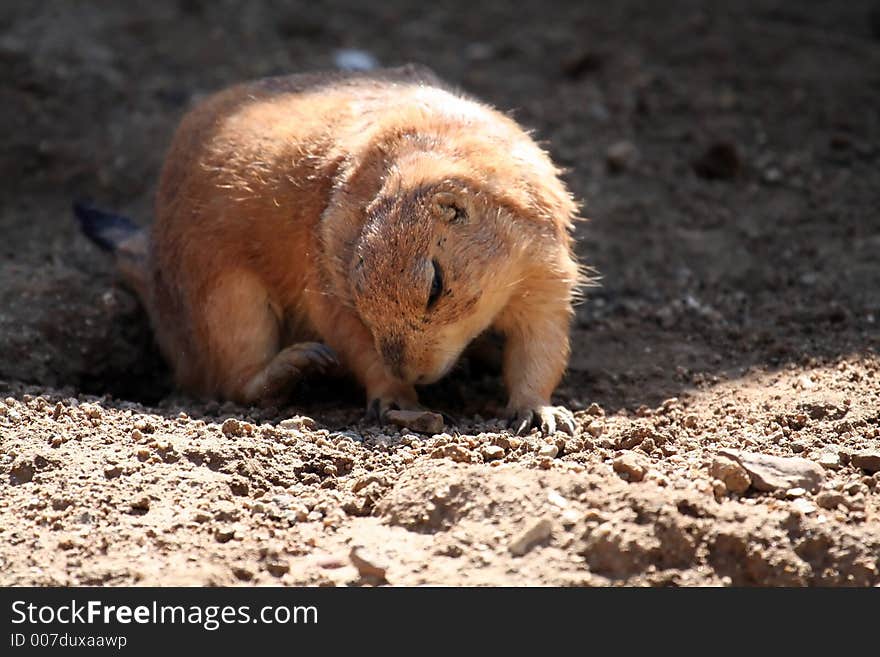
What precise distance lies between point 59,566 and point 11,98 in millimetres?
6034

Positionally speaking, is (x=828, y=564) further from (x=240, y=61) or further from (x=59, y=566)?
(x=240, y=61)

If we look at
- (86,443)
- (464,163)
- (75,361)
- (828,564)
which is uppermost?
(464,163)

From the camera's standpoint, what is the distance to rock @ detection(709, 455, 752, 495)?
4793 mm

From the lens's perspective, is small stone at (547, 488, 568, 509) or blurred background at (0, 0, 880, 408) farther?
blurred background at (0, 0, 880, 408)

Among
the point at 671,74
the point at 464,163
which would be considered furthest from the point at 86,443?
the point at 671,74

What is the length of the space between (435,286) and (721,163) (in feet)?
13.8

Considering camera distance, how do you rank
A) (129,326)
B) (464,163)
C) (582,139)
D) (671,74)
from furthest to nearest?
1. (671,74)
2. (582,139)
3. (129,326)
4. (464,163)

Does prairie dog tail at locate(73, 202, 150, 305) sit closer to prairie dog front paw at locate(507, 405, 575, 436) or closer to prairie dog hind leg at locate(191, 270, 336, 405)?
prairie dog hind leg at locate(191, 270, 336, 405)

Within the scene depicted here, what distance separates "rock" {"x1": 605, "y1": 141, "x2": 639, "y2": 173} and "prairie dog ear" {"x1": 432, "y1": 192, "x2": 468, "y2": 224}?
368 cm

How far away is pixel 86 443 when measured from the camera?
17.4ft

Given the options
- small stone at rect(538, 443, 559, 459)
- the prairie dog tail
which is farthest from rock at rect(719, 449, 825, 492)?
the prairie dog tail

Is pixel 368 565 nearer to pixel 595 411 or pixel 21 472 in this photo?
pixel 21 472

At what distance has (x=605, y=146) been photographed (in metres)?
9.41

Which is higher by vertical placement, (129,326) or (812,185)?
(812,185)
